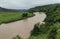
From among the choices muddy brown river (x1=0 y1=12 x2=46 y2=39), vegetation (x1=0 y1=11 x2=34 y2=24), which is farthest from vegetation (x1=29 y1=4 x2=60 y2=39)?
vegetation (x1=0 y1=11 x2=34 y2=24)

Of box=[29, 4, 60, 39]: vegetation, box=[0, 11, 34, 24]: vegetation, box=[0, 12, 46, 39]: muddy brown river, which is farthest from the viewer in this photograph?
box=[0, 11, 34, 24]: vegetation

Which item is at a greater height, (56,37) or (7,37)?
(56,37)

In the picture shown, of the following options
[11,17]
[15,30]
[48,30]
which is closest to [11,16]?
[11,17]

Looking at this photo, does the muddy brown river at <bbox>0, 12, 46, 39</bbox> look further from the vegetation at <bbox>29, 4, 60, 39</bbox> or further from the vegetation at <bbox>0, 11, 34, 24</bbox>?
the vegetation at <bbox>0, 11, 34, 24</bbox>

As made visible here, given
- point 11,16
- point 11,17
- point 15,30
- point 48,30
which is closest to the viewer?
point 48,30

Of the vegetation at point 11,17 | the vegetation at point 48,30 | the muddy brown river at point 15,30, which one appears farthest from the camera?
the vegetation at point 11,17

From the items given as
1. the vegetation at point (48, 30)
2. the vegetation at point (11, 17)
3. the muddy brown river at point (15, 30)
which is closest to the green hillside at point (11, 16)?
the vegetation at point (11, 17)

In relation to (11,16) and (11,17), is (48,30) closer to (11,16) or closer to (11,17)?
(11,17)

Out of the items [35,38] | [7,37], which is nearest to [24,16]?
[7,37]

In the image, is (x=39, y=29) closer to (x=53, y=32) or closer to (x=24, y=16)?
(x=53, y=32)

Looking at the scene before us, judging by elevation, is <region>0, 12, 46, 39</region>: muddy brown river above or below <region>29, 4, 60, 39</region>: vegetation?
below

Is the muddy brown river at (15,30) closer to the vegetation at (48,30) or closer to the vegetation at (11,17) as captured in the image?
the vegetation at (48,30)
